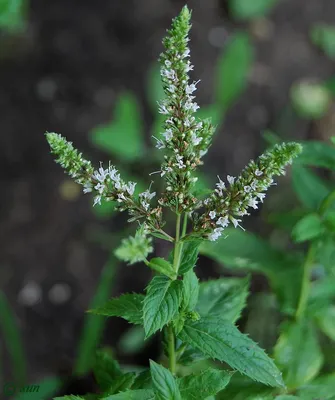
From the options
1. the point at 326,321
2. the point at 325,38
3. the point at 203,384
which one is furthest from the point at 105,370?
the point at 325,38

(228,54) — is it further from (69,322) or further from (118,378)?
(118,378)

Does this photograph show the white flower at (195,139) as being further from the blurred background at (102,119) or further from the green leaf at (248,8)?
the green leaf at (248,8)

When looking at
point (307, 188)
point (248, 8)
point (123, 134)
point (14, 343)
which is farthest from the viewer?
point (248, 8)

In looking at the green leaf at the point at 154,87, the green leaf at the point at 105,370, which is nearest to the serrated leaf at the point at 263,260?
the green leaf at the point at 105,370

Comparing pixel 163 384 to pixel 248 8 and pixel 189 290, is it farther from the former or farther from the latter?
pixel 248 8

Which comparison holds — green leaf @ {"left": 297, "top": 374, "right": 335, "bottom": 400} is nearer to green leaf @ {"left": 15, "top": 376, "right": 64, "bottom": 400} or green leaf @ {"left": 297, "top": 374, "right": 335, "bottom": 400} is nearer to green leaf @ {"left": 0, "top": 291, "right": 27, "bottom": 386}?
green leaf @ {"left": 15, "top": 376, "right": 64, "bottom": 400}

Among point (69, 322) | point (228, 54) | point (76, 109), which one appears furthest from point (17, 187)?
point (228, 54)

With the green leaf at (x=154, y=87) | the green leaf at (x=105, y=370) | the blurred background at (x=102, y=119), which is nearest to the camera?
the green leaf at (x=105, y=370)

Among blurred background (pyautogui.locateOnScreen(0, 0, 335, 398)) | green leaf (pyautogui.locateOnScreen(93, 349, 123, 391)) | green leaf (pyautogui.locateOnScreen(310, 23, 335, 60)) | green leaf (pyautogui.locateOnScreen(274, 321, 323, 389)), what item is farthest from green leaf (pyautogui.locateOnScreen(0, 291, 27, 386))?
green leaf (pyautogui.locateOnScreen(310, 23, 335, 60))
